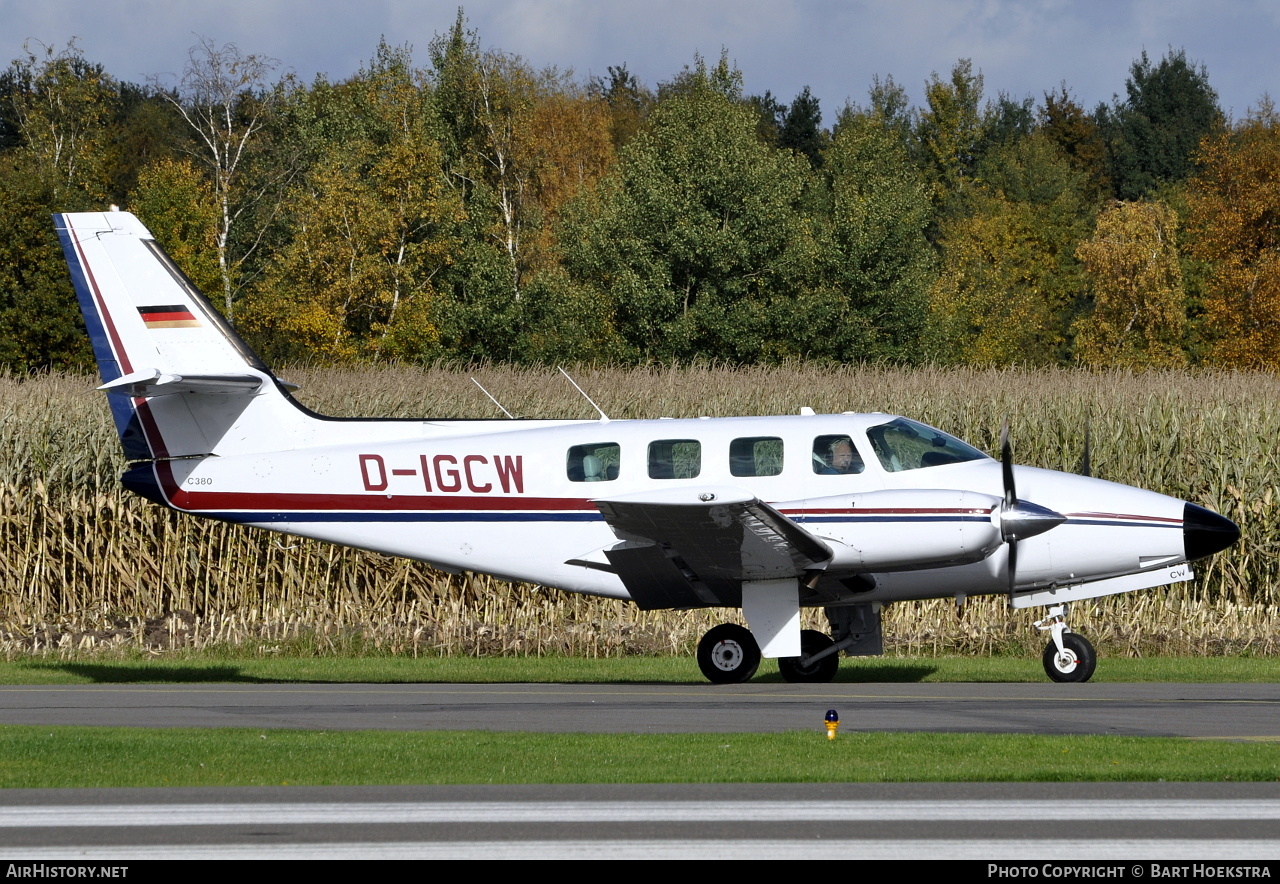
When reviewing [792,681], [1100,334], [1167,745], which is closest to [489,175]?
[1100,334]

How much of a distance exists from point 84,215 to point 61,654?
5867mm

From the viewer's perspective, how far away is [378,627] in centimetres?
2030

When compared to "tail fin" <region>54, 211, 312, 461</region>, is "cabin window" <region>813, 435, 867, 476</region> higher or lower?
lower

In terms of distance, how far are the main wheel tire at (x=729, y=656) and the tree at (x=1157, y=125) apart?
65656mm

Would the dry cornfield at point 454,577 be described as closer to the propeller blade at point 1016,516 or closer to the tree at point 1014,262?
the propeller blade at point 1016,516

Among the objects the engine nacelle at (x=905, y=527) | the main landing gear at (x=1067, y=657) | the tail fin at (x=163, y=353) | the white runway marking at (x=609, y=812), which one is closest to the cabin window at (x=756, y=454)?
the engine nacelle at (x=905, y=527)

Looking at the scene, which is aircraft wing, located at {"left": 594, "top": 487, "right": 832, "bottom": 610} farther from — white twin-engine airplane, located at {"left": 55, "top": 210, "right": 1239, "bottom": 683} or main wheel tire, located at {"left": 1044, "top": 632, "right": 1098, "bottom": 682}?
main wheel tire, located at {"left": 1044, "top": 632, "right": 1098, "bottom": 682}

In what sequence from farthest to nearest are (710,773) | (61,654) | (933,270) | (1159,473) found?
(933,270)
(1159,473)
(61,654)
(710,773)

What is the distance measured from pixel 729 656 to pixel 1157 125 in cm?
8106

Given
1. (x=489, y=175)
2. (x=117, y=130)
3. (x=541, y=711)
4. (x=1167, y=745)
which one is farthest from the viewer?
(x=117, y=130)

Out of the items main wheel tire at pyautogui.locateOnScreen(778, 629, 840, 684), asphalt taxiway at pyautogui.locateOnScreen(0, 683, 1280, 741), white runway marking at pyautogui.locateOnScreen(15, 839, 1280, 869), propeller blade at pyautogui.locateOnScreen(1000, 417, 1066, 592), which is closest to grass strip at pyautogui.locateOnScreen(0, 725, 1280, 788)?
asphalt taxiway at pyautogui.locateOnScreen(0, 683, 1280, 741)

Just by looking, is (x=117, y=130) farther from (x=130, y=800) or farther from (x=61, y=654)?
(x=130, y=800)

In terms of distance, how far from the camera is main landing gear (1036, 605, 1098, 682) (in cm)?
1498

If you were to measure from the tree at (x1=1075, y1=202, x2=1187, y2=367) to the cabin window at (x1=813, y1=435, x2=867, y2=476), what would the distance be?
41400 millimetres
